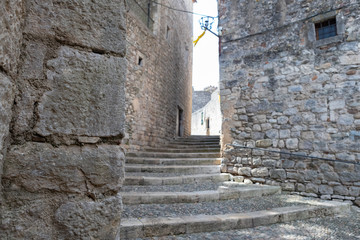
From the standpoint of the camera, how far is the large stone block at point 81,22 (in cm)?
103

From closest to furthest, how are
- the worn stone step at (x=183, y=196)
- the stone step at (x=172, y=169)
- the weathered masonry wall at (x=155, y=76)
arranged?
1. the worn stone step at (x=183, y=196)
2. the stone step at (x=172, y=169)
3. the weathered masonry wall at (x=155, y=76)

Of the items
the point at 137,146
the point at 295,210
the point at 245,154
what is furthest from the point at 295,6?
the point at 137,146

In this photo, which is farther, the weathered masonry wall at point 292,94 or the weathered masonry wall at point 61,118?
the weathered masonry wall at point 292,94

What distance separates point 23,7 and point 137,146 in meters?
6.02

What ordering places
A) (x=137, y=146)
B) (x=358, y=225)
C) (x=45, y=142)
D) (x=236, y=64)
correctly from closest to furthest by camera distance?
(x=45, y=142) → (x=358, y=225) → (x=236, y=64) → (x=137, y=146)

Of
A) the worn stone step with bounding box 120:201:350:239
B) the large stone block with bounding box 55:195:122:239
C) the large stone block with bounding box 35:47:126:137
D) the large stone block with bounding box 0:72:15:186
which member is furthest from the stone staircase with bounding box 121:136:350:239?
the large stone block with bounding box 0:72:15:186

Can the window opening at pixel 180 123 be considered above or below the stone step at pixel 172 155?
above

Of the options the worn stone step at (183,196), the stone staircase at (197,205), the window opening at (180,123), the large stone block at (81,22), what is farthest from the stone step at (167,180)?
the window opening at (180,123)

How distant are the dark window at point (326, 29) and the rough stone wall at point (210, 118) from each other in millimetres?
9951

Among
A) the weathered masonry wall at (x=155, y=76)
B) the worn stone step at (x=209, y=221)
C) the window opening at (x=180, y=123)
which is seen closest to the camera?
the worn stone step at (x=209, y=221)

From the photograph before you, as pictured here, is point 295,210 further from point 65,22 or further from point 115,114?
point 65,22

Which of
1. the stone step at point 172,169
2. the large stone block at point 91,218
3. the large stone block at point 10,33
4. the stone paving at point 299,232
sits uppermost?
the large stone block at point 10,33

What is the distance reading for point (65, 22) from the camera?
107cm

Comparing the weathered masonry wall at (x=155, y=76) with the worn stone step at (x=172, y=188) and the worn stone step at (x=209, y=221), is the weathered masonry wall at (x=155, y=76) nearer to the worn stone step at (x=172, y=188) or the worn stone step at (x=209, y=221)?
the worn stone step at (x=172, y=188)
